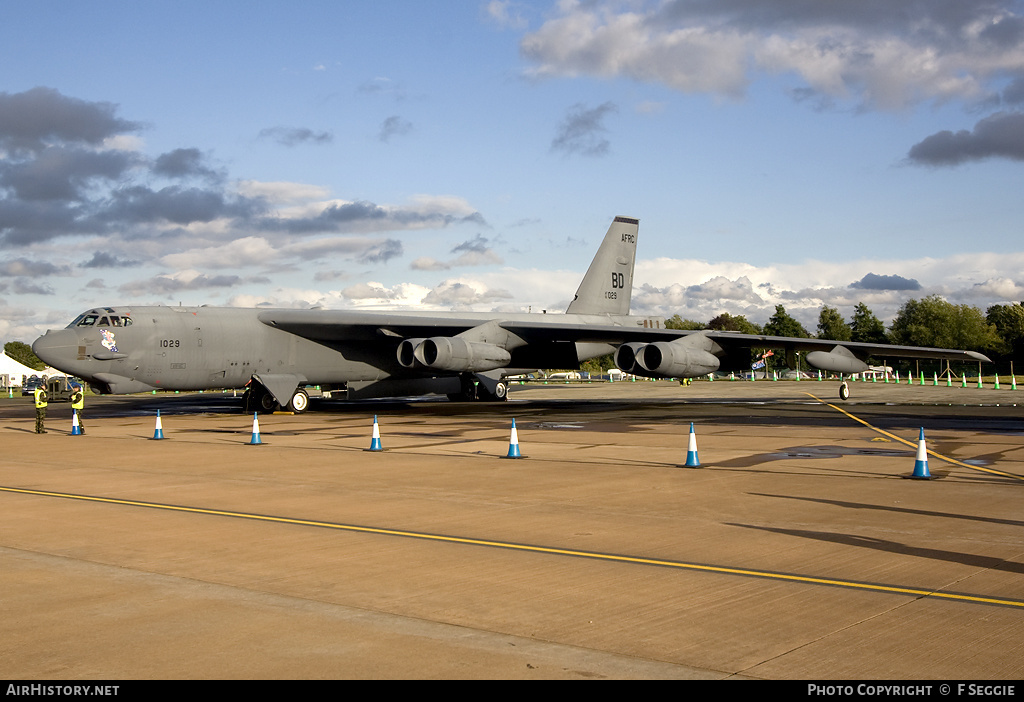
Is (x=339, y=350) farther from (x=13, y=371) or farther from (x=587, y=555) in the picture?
(x=13, y=371)

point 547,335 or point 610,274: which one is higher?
point 610,274

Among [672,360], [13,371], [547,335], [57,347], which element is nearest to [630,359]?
[672,360]

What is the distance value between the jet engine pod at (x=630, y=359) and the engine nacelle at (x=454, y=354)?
162 inches

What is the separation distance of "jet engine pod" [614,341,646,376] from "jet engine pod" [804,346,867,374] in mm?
5430

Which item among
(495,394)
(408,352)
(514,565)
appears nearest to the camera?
(514,565)

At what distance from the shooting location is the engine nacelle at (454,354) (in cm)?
2786

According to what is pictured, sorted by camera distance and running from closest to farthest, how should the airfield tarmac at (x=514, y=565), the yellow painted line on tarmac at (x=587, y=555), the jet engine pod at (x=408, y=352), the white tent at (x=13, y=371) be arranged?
the airfield tarmac at (x=514, y=565), the yellow painted line on tarmac at (x=587, y=555), the jet engine pod at (x=408, y=352), the white tent at (x=13, y=371)

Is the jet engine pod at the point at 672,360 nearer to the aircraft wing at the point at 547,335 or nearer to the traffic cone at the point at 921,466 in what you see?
the aircraft wing at the point at 547,335

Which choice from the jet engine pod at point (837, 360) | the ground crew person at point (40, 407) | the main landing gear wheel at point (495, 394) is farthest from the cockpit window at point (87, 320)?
the jet engine pod at point (837, 360)

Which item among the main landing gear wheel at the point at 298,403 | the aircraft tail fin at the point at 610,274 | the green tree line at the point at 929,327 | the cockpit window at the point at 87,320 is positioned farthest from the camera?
the green tree line at the point at 929,327

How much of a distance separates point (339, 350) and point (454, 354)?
4728mm

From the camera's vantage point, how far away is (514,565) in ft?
23.7

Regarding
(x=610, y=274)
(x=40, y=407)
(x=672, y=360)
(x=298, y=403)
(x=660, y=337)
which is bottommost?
(x=298, y=403)

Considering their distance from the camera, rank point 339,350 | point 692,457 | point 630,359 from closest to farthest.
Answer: point 692,457 < point 630,359 < point 339,350
